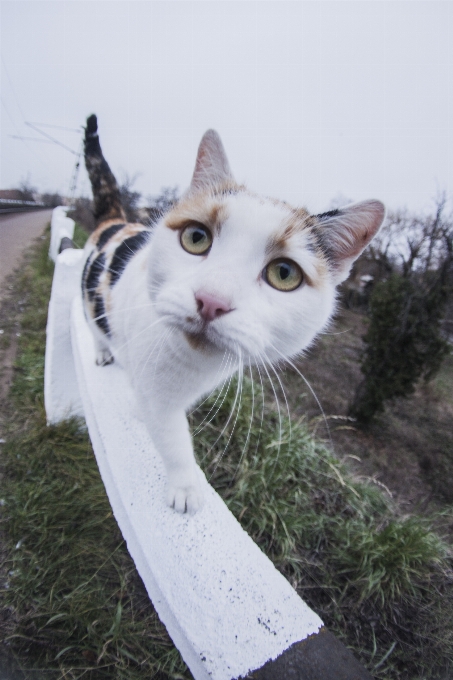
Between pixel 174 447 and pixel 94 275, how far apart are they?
1295 millimetres

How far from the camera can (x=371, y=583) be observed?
5.52ft

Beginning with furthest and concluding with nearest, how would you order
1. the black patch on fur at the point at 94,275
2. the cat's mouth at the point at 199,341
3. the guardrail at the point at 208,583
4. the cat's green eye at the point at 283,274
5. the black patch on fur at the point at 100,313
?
1. the black patch on fur at the point at 94,275
2. the black patch on fur at the point at 100,313
3. the cat's green eye at the point at 283,274
4. the cat's mouth at the point at 199,341
5. the guardrail at the point at 208,583

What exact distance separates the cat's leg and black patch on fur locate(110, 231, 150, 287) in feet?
2.59

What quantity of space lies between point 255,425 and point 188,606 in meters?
1.80

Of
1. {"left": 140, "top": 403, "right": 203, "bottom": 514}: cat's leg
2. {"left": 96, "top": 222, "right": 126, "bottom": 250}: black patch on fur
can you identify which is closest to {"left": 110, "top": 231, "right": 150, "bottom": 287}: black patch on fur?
{"left": 96, "top": 222, "right": 126, "bottom": 250}: black patch on fur

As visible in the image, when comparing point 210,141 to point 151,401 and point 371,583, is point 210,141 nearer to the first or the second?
point 151,401

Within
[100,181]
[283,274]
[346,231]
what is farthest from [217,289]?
[100,181]

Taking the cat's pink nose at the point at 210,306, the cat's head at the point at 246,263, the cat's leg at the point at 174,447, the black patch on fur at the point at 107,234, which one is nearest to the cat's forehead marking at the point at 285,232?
the cat's head at the point at 246,263

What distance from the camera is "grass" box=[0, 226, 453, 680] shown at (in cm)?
139

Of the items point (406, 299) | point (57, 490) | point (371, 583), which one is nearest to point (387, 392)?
point (406, 299)

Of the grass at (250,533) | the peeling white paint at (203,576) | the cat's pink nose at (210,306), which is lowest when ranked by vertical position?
the grass at (250,533)

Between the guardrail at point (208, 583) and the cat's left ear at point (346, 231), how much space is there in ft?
3.50

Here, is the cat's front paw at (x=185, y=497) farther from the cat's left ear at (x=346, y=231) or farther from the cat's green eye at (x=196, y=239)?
the cat's left ear at (x=346, y=231)

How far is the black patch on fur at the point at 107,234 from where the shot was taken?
2.29 metres
